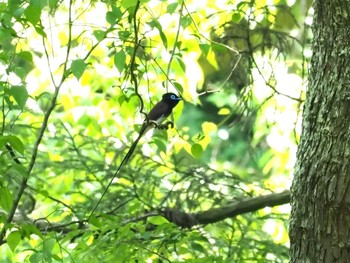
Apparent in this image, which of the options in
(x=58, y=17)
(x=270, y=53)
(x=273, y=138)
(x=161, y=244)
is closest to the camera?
(x=161, y=244)

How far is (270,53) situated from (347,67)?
142 centimetres

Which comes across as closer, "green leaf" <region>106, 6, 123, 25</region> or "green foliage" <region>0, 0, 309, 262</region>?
"green leaf" <region>106, 6, 123, 25</region>

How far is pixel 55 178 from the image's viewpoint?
173 inches

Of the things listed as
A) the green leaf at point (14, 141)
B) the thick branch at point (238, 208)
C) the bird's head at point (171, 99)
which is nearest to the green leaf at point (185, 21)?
the bird's head at point (171, 99)

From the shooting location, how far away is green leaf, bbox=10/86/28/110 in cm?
229

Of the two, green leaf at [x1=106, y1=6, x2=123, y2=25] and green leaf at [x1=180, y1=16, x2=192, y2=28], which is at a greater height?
green leaf at [x1=180, y1=16, x2=192, y2=28]

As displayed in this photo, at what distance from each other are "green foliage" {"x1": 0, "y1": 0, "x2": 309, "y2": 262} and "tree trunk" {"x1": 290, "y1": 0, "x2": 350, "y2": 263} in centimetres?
46

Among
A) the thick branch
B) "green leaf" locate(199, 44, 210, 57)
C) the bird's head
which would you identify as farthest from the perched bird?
the thick branch

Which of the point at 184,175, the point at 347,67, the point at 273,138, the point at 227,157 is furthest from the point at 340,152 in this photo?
the point at 227,157

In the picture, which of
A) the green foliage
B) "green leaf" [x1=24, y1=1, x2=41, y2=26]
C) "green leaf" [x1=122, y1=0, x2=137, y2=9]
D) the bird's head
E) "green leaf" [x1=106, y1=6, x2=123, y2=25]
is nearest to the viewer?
"green leaf" [x1=24, y1=1, x2=41, y2=26]

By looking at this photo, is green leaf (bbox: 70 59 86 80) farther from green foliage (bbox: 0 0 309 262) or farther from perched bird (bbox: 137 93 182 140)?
perched bird (bbox: 137 93 182 140)

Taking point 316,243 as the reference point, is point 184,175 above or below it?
above

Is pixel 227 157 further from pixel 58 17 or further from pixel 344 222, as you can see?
pixel 344 222

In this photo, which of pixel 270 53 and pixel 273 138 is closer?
pixel 270 53
